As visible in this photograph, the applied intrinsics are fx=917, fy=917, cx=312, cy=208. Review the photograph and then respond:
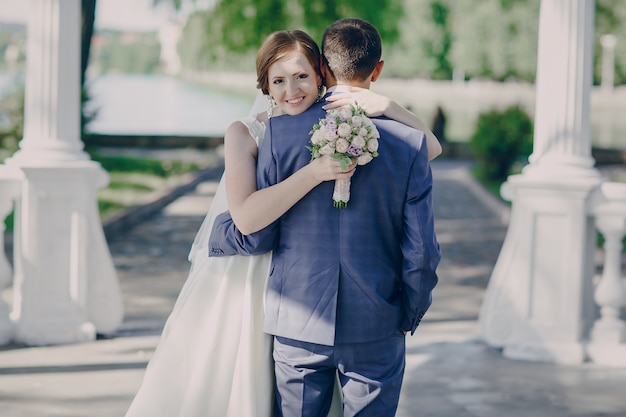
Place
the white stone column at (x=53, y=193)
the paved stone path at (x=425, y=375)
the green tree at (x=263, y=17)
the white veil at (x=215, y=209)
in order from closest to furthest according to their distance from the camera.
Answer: the white veil at (x=215, y=209) → the paved stone path at (x=425, y=375) → the white stone column at (x=53, y=193) → the green tree at (x=263, y=17)

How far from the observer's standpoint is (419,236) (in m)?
→ 3.06

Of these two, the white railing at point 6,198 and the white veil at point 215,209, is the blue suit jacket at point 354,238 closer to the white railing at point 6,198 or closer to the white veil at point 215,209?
the white veil at point 215,209

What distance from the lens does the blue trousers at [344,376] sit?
3115 millimetres

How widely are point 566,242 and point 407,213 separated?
365 cm

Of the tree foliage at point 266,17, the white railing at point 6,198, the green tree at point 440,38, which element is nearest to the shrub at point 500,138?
the tree foliage at point 266,17

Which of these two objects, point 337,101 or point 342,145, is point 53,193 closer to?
point 337,101

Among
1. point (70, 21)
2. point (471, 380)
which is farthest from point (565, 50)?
point (70, 21)

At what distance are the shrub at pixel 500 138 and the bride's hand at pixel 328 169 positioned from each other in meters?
16.2

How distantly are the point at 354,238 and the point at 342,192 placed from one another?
0.17 m

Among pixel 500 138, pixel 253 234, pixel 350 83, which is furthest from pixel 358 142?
pixel 500 138

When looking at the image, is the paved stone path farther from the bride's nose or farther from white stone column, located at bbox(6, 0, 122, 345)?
the bride's nose

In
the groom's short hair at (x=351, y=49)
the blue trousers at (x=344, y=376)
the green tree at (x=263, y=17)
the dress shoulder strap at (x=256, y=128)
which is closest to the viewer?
the groom's short hair at (x=351, y=49)

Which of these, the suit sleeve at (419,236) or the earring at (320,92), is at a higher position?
the earring at (320,92)

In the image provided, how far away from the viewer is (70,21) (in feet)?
21.0
